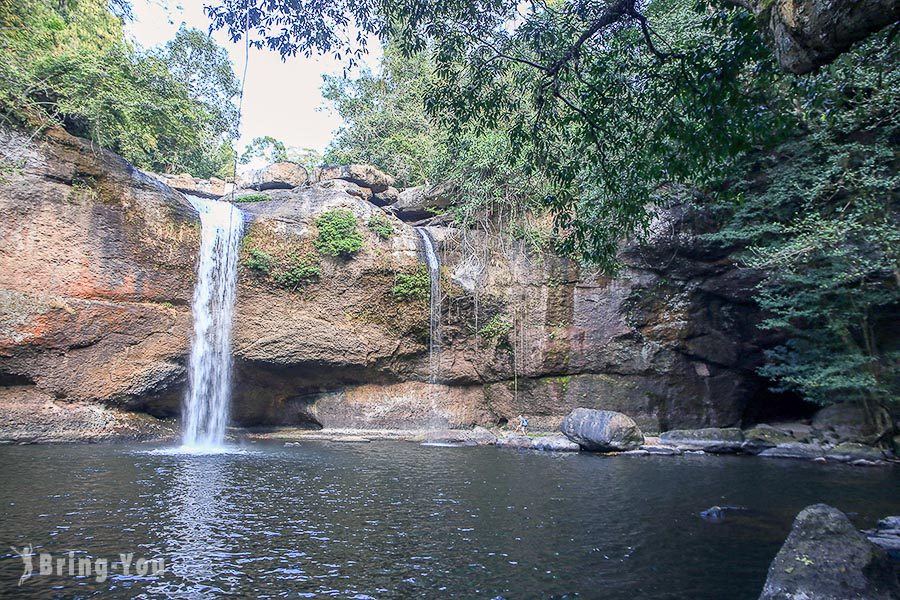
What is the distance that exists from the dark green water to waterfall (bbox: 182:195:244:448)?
494 cm

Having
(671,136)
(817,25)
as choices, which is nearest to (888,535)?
(671,136)

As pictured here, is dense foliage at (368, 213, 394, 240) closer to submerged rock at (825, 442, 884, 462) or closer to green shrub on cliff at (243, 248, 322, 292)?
green shrub on cliff at (243, 248, 322, 292)

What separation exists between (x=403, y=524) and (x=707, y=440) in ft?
38.8

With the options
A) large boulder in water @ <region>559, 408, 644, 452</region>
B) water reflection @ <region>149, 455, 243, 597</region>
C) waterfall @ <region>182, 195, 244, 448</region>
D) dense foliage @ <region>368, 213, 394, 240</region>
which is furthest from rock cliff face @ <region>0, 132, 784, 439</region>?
water reflection @ <region>149, 455, 243, 597</region>

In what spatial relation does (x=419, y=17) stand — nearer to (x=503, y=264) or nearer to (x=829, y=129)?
(x=829, y=129)

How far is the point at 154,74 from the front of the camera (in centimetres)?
1380

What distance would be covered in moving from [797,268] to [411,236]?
37.2ft

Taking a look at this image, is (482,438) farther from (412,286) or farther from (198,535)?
(198,535)

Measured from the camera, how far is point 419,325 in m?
18.4

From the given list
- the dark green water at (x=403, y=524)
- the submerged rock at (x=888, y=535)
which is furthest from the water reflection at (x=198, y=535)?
the submerged rock at (x=888, y=535)

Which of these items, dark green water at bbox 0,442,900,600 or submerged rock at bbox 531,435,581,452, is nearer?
dark green water at bbox 0,442,900,600

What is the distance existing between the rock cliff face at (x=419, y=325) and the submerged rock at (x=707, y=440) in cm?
164

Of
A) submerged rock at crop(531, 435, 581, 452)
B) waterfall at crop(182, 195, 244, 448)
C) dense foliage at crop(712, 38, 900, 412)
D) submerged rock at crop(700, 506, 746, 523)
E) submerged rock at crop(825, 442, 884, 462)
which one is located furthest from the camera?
waterfall at crop(182, 195, 244, 448)

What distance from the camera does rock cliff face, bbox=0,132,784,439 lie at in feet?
50.4
